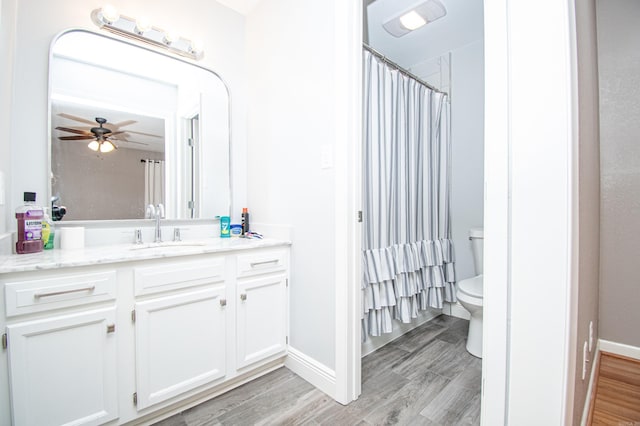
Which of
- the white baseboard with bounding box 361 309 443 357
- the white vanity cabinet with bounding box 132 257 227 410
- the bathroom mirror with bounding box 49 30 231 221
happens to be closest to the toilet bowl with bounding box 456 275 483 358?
the white baseboard with bounding box 361 309 443 357

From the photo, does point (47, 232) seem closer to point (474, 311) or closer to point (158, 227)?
point (158, 227)

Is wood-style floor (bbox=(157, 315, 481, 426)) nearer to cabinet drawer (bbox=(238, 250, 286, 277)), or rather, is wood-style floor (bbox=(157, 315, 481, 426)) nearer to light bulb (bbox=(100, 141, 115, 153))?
cabinet drawer (bbox=(238, 250, 286, 277))

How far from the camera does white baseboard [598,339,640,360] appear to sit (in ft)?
5.88

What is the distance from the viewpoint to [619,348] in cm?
183

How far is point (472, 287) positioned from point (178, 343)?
6.10 feet

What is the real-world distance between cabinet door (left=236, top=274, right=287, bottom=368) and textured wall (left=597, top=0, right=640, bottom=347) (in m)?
2.17

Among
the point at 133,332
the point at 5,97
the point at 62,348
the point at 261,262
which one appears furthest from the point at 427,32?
the point at 62,348

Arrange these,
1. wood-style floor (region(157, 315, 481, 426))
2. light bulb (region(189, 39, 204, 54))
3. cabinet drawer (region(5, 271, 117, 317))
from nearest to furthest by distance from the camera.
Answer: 1. cabinet drawer (region(5, 271, 117, 317))
2. wood-style floor (region(157, 315, 481, 426))
3. light bulb (region(189, 39, 204, 54))

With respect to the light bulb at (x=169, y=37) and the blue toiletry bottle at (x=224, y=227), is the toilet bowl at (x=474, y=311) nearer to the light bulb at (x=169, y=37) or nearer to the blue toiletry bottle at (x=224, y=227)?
the blue toiletry bottle at (x=224, y=227)

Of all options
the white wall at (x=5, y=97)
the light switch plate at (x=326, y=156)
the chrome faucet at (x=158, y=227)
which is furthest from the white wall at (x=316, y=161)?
the white wall at (x=5, y=97)

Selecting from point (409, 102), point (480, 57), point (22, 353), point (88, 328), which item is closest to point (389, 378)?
point (88, 328)

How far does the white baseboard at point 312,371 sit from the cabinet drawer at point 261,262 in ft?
1.74

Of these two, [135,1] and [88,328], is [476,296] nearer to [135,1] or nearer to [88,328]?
[88,328]

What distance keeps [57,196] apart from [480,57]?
10.6 feet
